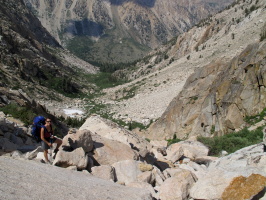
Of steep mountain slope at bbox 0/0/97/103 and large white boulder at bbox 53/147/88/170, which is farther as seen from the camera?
steep mountain slope at bbox 0/0/97/103

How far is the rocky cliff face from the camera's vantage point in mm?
13297

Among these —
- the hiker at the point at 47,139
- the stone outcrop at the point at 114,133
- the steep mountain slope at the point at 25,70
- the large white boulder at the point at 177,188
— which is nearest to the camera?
the large white boulder at the point at 177,188

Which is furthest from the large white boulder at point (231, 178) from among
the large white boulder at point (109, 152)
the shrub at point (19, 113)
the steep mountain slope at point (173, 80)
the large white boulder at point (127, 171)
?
the steep mountain slope at point (173, 80)

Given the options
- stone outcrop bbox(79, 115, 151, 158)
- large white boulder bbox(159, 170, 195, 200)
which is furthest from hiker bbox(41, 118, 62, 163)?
large white boulder bbox(159, 170, 195, 200)

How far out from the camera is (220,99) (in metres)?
15.5

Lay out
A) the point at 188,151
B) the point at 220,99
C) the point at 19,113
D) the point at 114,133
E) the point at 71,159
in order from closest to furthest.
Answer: the point at 71,159, the point at 114,133, the point at 188,151, the point at 19,113, the point at 220,99

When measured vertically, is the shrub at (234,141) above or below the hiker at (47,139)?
below

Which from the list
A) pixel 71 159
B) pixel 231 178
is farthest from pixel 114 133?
pixel 231 178

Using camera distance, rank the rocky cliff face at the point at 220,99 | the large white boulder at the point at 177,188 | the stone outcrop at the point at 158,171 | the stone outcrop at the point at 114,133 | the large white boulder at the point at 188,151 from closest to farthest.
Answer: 1. the stone outcrop at the point at 158,171
2. the large white boulder at the point at 177,188
3. the stone outcrop at the point at 114,133
4. the large white boulder at the point at 188,151
5. the rocky cliff face at the point at 220,99

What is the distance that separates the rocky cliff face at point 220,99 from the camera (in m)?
13.3

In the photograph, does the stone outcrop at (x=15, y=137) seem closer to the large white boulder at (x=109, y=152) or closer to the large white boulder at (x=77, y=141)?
the large white boulder at (x=77, y=141)

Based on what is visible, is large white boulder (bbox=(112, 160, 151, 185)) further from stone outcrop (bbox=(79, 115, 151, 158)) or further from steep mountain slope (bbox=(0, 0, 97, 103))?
steep mountain slope (bbox=(0, 0, 97, 103))

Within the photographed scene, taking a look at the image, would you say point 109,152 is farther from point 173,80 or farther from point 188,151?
point 173,80

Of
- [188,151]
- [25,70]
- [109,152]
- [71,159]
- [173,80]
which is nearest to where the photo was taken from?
[71,159]
